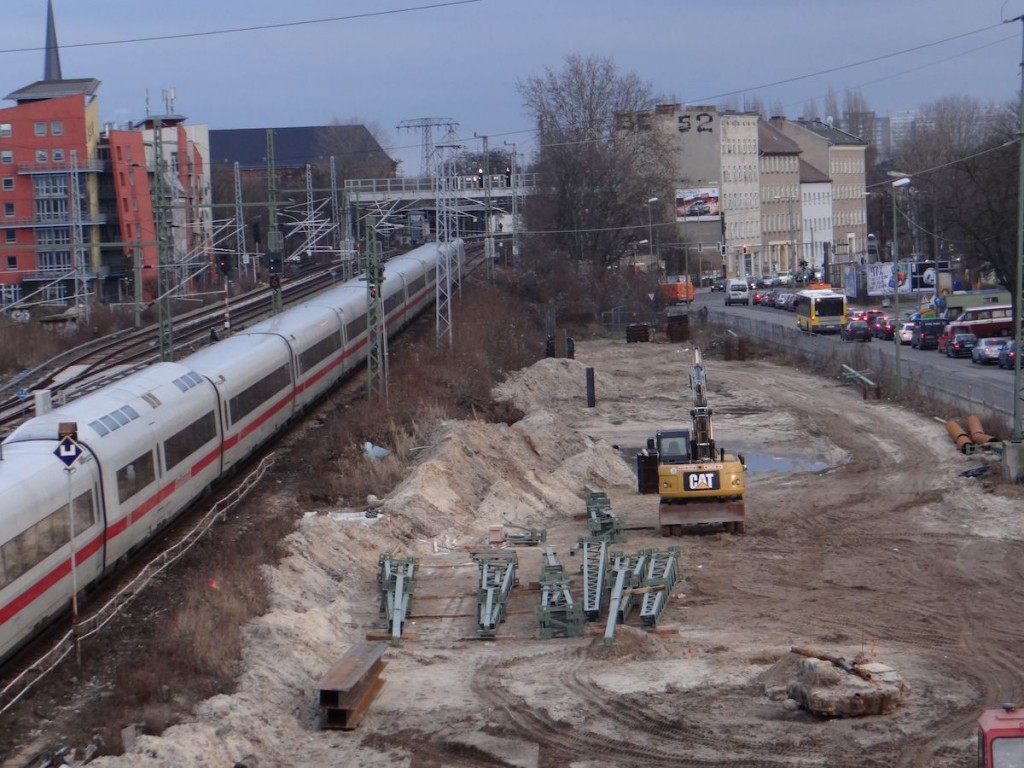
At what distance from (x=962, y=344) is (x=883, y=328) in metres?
8.78

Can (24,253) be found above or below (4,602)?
above

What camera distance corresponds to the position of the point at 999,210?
6016cm

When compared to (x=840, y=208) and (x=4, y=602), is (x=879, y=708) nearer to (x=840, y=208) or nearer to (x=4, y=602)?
(x=4, y=602)

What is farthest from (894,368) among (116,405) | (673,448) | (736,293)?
(736,293)

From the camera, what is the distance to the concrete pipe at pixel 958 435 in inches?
1241

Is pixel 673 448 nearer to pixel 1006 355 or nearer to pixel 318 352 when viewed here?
pixel 318 352

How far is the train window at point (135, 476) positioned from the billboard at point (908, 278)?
67.3 m

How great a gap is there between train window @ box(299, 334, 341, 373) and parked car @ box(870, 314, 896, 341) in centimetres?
3351

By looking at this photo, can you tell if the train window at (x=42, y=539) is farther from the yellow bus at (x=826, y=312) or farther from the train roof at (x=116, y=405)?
the yellow bus at (x=826, y=312)

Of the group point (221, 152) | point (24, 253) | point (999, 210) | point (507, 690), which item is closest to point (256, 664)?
point (507, 690)

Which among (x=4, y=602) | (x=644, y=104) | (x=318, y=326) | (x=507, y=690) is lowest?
(x=507, y=690)

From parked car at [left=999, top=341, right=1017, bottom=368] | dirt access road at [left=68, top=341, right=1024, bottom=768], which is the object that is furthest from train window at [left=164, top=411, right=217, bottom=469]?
parked car at [left=999, top=341, right=1017, bottom=368]

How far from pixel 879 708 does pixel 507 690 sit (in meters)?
3.99

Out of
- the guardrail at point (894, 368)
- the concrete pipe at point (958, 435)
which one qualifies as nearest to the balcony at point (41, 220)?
the guardrail at point (894, 368)
